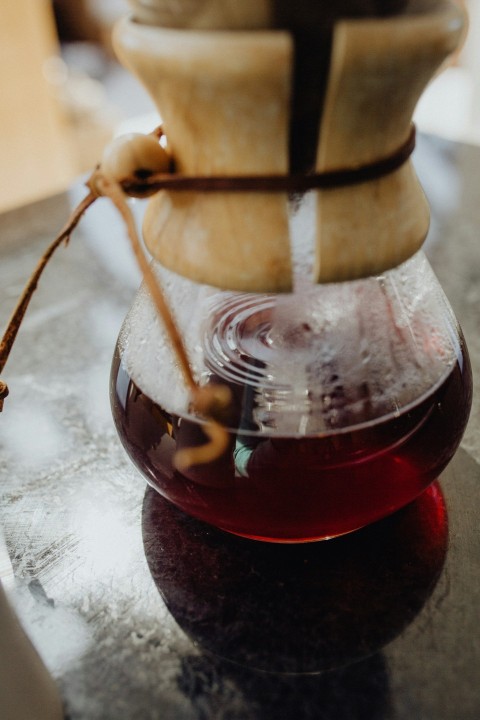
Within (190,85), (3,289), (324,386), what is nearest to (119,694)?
(324,386)

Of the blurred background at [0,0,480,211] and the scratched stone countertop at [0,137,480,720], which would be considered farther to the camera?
the blurred background at [0,0,480,211]

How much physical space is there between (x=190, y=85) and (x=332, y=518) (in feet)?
0.74

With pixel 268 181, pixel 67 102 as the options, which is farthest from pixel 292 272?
pixel 67 102

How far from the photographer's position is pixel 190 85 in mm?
293

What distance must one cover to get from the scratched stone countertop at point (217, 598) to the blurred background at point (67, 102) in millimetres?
770

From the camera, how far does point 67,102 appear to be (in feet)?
8.62

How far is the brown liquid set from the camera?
1.16ft

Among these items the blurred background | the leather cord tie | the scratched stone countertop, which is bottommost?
the blurred background

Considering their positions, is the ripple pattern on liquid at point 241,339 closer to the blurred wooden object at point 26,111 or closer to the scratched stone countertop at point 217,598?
the scratched stone countertop at point 217,598

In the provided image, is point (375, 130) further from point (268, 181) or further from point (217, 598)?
point (217, 598)

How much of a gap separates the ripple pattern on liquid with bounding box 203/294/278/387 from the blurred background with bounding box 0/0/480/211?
684 millimetres

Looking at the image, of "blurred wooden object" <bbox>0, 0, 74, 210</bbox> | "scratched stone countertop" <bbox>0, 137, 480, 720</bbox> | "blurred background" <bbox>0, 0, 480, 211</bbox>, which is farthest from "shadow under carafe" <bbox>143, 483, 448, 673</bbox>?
"blurred wooden object" <bbox>0, 0, 74, 210</bbox>

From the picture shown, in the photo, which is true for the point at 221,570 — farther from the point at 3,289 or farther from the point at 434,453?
the point at 3,289

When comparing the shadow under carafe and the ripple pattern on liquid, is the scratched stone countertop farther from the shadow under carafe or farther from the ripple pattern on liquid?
the ripple pattern on liquid
